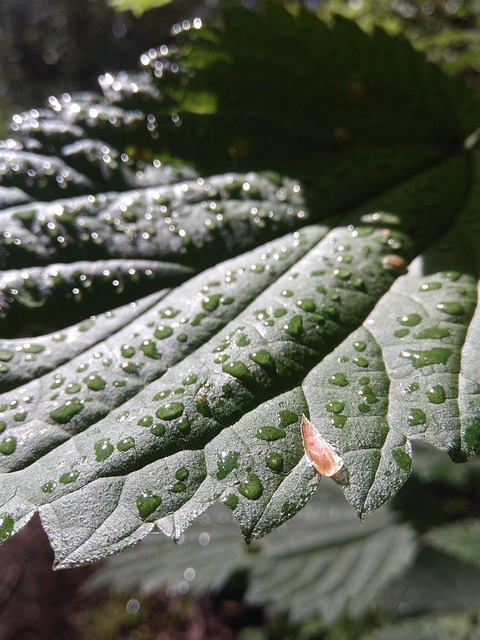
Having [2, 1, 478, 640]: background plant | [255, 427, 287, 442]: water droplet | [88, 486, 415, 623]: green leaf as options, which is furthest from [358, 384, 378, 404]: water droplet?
[88, 486, 415, 623]: green leaf

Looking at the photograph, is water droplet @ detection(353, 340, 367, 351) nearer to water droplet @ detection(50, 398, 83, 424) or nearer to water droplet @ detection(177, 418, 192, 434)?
water droplet @ detection(177, 418, 192, 434)

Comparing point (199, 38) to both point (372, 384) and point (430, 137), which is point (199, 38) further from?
point (372, 384)

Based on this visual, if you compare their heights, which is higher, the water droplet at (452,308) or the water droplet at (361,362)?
the water droplet at (452,308)

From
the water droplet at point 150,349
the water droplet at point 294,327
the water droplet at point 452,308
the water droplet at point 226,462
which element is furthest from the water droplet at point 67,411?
the water droplet at point 452,308

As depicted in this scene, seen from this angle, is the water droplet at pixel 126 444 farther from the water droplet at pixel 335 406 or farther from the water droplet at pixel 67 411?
the water droplet at pixel 335 406

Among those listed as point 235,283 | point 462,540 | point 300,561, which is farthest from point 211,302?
point 300,561

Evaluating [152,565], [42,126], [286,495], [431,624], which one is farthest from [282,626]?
[42,126]

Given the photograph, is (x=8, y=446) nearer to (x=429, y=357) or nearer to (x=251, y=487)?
(x=251, y=487)
